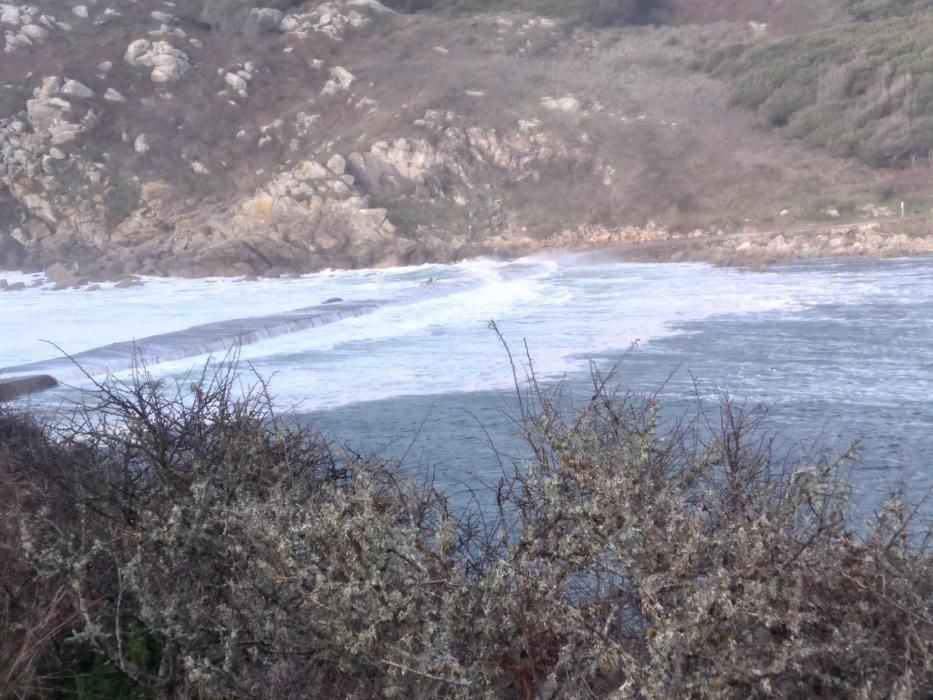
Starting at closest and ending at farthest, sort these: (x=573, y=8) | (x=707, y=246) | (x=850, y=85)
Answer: (x=707, y=246)
(x=850, y=85)
(x=573, y=8)

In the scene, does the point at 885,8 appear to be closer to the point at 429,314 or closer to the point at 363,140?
the point at 363,140

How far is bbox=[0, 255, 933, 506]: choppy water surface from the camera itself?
9.37m

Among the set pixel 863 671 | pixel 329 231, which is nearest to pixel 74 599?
pixel 863 671

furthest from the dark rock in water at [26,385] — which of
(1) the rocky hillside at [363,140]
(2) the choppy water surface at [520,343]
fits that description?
(1) the rocky hillside at [363,140]

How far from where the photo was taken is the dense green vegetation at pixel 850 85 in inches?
1612

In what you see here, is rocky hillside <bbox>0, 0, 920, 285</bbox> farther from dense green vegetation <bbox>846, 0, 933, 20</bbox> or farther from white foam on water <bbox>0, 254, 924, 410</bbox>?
white foam on water <bbox>0, 254, 924, 410</bbox>

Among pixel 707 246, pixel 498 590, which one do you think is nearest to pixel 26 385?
pixel 498 590

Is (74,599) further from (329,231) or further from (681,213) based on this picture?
(681,213)

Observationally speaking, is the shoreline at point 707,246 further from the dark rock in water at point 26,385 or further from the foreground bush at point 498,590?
the foreground bush at point 498,590

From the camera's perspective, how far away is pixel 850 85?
43969 mm

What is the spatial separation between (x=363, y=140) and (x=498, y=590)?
137 feet

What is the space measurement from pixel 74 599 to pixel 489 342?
465 inches

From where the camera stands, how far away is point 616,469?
334cm

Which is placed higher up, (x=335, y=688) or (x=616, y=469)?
(x=616, y=469)
